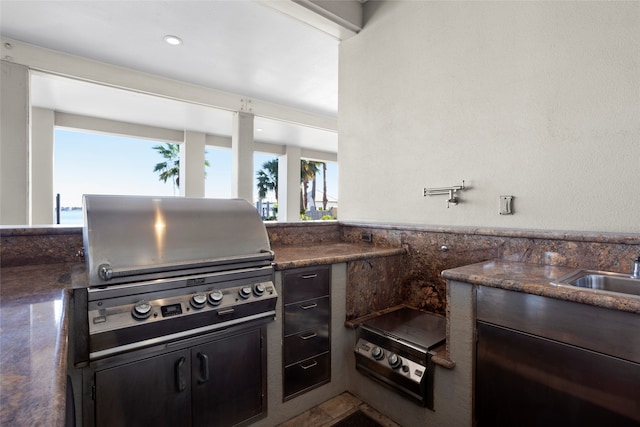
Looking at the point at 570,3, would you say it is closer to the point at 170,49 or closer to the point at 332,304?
the point at 332,304

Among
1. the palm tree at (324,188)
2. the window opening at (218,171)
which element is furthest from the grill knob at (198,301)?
the palm tree at (324,188)

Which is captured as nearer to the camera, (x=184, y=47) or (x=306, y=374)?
(x=306, y=374)

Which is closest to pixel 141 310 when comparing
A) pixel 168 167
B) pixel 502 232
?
pixel 502 232

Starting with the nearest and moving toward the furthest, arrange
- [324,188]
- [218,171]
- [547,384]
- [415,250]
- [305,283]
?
[547,384], [305,283], [415,250], [218,171], [324,188]

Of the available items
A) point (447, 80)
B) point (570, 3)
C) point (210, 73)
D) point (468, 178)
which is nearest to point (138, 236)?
point (468, 178)

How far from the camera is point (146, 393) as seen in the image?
4.83 feet

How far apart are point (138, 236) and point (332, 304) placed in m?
1.27

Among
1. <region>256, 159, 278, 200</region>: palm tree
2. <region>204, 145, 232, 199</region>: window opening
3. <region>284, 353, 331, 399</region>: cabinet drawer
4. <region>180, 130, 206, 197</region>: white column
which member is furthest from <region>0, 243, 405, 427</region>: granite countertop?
<region>256, 159, 278, 200</region>: palm tree

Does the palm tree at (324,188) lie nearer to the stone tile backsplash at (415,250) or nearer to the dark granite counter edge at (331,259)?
the stone tile backsplash at (415,250)

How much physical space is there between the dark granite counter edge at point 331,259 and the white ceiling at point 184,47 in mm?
2462

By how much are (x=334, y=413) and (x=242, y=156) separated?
454cm

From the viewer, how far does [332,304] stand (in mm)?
2133

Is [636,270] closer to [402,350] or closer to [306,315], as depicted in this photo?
[402,350]

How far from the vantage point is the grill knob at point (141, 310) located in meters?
1.42
